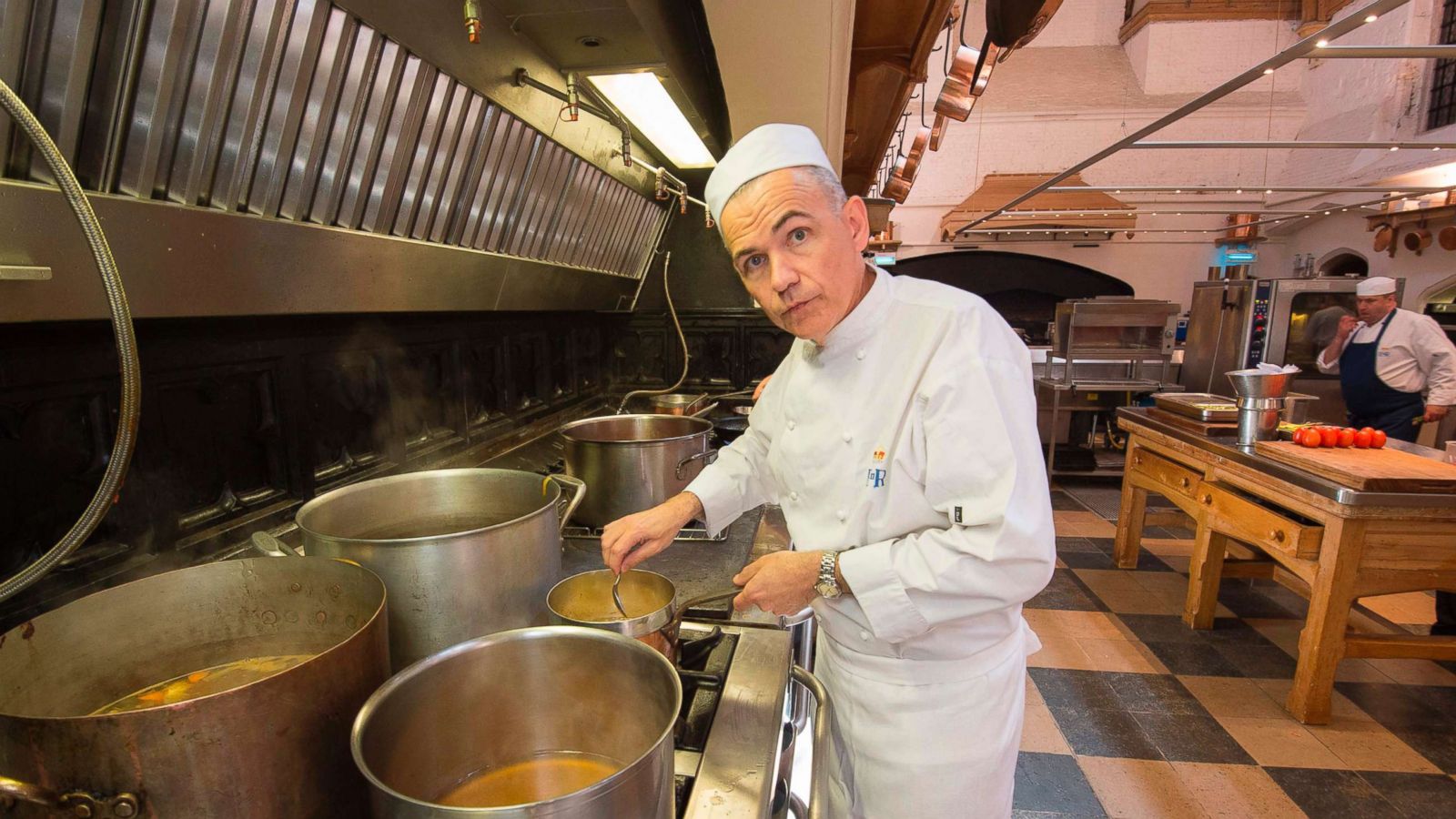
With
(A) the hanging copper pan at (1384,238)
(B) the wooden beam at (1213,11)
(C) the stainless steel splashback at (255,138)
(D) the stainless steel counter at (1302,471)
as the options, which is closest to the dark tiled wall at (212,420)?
(C) the stainless steel splashback at (255,138)

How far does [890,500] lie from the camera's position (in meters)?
1.18

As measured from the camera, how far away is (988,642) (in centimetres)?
123

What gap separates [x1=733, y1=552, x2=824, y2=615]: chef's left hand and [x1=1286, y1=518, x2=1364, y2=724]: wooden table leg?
8.78ft

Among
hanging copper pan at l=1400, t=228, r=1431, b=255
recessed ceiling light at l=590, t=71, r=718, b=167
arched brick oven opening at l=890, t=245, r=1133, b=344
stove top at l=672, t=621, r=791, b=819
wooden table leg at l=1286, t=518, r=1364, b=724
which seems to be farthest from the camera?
arched brick oven opening at l=890, t=245, r=1133, b=344

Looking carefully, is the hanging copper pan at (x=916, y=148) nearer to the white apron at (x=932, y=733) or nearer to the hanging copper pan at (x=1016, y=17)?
the hanging copper pan at (x=1016, y=17)

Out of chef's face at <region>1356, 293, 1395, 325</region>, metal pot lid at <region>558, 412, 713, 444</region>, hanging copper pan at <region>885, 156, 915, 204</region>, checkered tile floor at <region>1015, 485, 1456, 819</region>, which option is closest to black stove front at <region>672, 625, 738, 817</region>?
metal pot lid at <region>558, 412, 713, 444</region>

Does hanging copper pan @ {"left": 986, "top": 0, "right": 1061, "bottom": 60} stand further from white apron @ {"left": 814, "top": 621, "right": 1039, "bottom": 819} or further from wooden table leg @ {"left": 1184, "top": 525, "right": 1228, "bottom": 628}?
wooden table leg @ {"left": 1184, "top": 525, "right": 1228, "bottom": 628}

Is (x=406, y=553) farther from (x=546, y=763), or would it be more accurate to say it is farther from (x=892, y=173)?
(x=892, y=173)

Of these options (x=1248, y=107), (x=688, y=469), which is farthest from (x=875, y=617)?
(x=1248, y=107)

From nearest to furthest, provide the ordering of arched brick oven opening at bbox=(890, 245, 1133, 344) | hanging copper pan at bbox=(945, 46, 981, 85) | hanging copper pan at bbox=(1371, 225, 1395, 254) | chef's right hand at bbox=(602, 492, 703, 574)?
1. chef's right hand at bbox=(602, 492, 703, 574)
2. hanging copper pan at bbox=(945, 46, 981, 85)
3. hanging copper pan at bbox=(1371, 225, 1395, 254)
4. arched brick oven opening at bbox=(890, 245, 1133, 344)

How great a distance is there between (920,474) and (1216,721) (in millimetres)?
2703

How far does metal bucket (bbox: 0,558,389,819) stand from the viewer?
57 centimetres

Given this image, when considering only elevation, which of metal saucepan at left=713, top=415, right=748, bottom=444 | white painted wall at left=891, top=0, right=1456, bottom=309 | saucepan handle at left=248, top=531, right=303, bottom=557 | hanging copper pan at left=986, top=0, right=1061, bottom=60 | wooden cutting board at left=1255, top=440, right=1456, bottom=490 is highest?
white painted wall at left=891, top=0, right=1456, bottom=309

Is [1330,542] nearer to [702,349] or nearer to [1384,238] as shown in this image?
[702,349]
